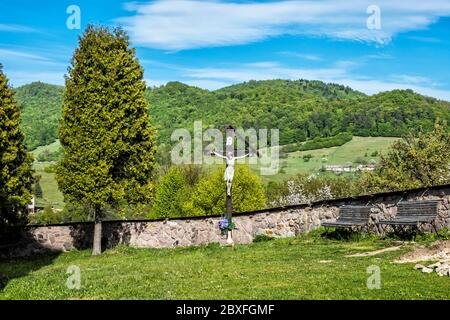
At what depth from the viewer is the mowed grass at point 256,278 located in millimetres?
9438

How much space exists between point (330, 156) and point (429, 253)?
339ft

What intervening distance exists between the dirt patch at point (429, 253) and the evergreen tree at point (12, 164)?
1817 centimetres

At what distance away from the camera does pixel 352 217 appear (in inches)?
728

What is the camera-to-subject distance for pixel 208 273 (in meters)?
12.8

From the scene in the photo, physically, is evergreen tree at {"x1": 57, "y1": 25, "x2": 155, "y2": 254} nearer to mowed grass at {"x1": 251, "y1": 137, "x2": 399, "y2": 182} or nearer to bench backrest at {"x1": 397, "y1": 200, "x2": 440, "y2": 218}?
bench backrest at {"x1": 397, "y1": 200, "x2": 440, "y2": 218}

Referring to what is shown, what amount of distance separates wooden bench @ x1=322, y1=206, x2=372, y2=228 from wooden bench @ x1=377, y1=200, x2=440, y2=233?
1.14 meters

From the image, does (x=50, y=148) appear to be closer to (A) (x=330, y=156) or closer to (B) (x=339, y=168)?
(B) (x=339, y=168)

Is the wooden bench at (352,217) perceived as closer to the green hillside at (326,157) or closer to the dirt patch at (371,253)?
the dirt patch at (371,253)

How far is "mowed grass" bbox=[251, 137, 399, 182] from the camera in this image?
108650 millimetres

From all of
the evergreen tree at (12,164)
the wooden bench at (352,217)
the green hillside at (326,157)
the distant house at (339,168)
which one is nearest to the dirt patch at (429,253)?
the wooden bench at (352,217)

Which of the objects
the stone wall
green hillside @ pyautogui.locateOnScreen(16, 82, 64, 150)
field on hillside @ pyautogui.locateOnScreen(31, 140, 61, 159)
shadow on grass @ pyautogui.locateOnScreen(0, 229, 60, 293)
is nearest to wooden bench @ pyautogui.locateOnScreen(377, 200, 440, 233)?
the stone wall
